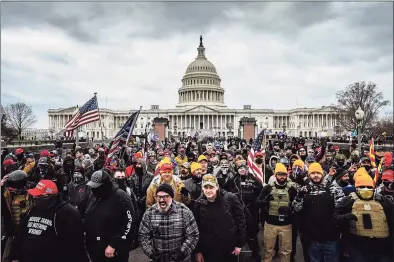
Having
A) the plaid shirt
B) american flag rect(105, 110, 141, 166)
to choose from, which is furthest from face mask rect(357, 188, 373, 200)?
american flag rect(105, 110, 141, 166)

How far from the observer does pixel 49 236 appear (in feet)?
14.2

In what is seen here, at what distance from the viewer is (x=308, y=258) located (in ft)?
19.8

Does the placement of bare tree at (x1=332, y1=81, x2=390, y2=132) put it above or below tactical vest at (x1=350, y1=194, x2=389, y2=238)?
above

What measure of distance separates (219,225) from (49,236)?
2181 millimetres

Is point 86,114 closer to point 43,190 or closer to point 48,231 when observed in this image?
point 43,190

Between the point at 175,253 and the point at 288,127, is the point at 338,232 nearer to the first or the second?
the point at 175,253

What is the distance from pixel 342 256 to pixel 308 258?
2.34 feet

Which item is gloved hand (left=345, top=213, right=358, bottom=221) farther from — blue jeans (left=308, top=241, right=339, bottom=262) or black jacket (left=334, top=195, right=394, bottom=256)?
blue jeans (left=308, top=241, right=339, bottom=262)

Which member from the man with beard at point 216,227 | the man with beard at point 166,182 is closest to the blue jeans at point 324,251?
the man with beard at point 216,227

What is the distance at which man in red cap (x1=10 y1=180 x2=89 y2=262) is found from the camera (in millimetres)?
4309

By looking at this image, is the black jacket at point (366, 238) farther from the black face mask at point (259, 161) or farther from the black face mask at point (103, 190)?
the black face mask at point (259, 161)

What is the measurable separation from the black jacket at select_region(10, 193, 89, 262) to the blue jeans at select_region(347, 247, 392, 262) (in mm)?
3823

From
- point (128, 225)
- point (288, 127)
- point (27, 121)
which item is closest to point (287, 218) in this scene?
point (128, 225)

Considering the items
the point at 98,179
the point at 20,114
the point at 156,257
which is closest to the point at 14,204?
the point at 98,179
